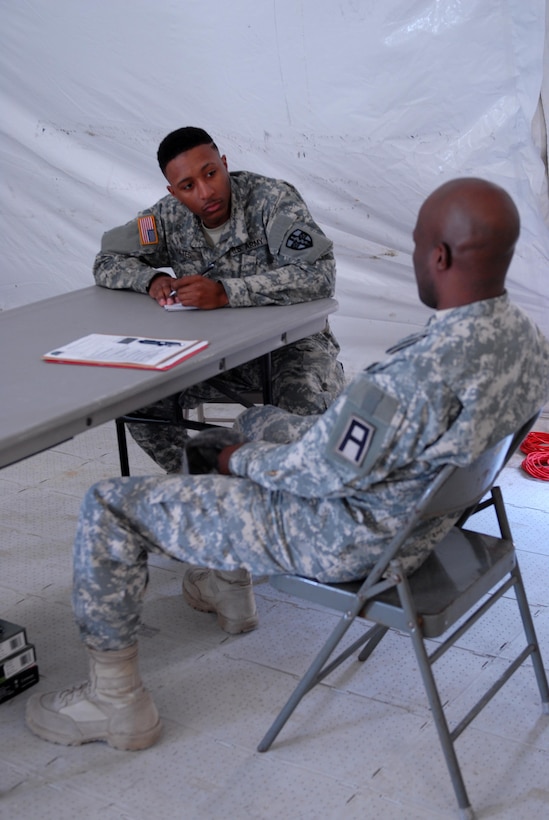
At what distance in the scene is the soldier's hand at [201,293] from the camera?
2631 mm

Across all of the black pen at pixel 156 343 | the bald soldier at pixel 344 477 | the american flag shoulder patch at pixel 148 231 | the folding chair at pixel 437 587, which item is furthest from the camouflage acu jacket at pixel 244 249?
the folding chair at pixel 437 587

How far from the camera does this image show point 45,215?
4.64 meters

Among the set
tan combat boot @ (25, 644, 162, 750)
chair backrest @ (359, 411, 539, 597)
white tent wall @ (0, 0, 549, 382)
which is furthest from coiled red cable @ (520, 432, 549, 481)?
tan combat boot @ (25, 644, 162, 750)

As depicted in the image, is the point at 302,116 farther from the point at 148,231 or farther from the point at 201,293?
the point at 201,293

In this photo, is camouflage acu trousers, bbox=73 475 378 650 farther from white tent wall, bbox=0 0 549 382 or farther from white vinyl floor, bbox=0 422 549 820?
white tent wall, bbox=0 0 549 382

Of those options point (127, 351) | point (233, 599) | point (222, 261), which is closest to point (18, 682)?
point (233, 599)

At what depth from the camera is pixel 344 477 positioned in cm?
163

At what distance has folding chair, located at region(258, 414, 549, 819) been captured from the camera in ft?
5.42

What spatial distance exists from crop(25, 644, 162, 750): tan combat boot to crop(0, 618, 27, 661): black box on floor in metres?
0.19

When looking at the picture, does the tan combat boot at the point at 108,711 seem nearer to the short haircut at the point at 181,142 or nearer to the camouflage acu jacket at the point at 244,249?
the camouflage acu jacket at the point at 244,249

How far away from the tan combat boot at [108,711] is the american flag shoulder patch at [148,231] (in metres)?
1.43

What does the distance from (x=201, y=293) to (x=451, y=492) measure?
1209mm

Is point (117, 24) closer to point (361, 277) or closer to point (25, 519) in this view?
point (361, 277)

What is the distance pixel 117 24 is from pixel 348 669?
9.98ft
